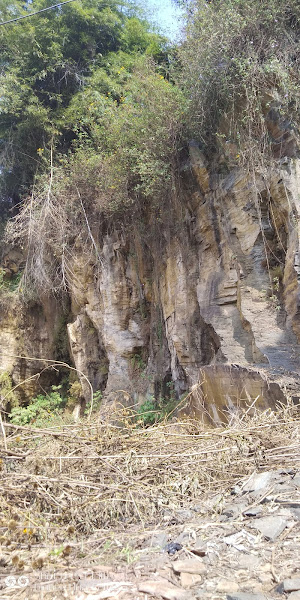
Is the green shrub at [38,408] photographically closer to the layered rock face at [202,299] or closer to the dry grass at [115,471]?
the layered rock face at [202,299]

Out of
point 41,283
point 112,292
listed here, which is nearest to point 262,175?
point 112,292

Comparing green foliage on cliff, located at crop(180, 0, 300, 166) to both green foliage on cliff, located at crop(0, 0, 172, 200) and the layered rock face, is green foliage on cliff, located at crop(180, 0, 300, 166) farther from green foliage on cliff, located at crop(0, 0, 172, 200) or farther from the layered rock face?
green foliage on cliff, located at crop(0, 0, 172, 200)

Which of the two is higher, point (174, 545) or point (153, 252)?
point (153, 252)

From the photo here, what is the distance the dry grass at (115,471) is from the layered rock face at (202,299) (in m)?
1.15

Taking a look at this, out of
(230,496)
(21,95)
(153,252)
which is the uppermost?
(21,95)

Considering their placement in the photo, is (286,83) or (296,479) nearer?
(296,479)

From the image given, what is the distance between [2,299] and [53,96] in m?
5.22

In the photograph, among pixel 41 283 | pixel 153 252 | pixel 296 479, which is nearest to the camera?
pixel 296 479

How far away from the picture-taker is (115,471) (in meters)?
2.63

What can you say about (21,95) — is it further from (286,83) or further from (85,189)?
(286,83)

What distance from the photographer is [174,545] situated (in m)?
1.89

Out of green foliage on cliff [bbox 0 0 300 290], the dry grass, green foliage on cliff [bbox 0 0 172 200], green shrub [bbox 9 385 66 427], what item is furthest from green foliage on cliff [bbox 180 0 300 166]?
green shrub [bbox 9 385 66 427]

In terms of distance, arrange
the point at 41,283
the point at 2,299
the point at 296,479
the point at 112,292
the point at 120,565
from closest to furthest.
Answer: the point at 120,565 → the point at 296,479 → the point at 112,292 → the point at 41,283 → the point at 2,299

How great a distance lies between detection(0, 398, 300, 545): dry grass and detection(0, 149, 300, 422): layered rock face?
3.77 ft
